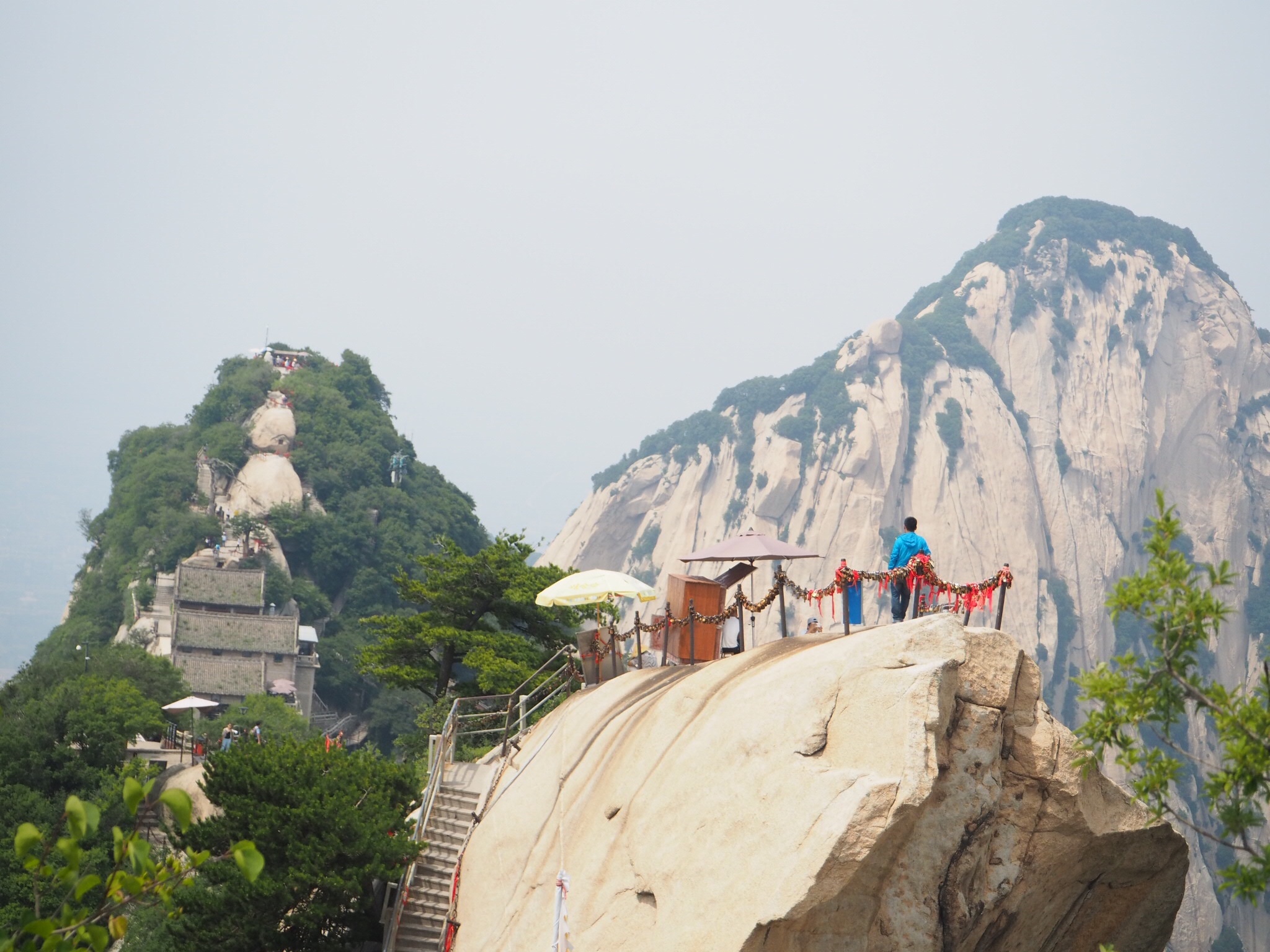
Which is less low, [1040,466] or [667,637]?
[1040,466]

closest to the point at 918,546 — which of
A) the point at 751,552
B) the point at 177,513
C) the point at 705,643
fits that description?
the point at 751,552

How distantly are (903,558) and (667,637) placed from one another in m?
4.36

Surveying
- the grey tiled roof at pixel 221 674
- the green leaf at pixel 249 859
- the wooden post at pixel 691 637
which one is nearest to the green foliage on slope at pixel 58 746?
the wooden post at pixel 691 637

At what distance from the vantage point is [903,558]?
14.4 meters

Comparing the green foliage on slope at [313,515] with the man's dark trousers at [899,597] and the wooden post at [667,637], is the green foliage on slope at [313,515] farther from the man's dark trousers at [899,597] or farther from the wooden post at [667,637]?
the man's dark trousers at [899,597]

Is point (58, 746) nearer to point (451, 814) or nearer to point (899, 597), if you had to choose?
point (451, 814)

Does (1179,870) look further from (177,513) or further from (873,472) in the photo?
(873,472)

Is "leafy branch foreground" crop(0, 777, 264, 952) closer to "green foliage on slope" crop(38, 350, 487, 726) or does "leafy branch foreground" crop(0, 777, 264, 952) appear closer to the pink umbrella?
the pink umbrella

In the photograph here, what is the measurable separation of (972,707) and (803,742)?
1.73 metres

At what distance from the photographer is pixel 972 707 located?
1209cm

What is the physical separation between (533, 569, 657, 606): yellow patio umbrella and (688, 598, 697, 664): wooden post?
7.55 ft

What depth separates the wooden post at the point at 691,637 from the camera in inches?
649

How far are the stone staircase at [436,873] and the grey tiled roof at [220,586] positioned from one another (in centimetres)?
5311

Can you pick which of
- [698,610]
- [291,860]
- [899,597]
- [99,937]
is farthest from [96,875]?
[698,610]
